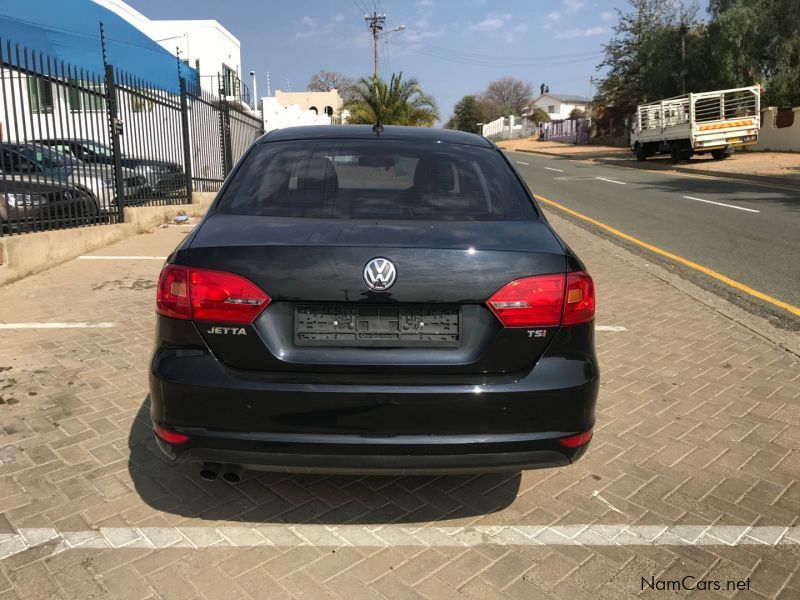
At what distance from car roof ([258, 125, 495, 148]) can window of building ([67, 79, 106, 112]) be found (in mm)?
6049

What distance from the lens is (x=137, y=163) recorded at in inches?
422

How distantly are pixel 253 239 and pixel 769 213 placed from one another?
12143 millimetres

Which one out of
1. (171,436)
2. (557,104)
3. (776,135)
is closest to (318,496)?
(171,436)

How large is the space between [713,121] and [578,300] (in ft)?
80.7

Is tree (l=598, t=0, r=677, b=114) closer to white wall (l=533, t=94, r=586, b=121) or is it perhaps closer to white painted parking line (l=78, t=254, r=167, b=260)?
white painted parking line (l=78, t=254, r=167, b=260)

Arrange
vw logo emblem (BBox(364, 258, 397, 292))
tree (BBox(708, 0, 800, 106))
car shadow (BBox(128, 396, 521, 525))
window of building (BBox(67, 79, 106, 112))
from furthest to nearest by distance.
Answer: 1. tree (BBox(708, 0, 800, 106))
2. window of building (BBox(67, 79, 106, 112))
3. car shadow (BBox(128, 396, 521, 525))
4. vw logo emblem (BBox(364, 258, 397, 292))

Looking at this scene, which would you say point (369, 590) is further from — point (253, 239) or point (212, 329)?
point (253, 239)

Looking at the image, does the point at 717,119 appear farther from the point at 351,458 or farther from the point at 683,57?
the point at 351,458

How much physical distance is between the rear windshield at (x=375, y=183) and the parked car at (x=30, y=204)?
5.25m

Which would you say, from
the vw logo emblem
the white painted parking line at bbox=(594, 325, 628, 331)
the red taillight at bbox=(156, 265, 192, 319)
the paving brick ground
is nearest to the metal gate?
the white painted parking line at bbox=(594, 325, 628, 331)

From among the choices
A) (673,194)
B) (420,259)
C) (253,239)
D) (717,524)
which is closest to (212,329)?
(253,239)

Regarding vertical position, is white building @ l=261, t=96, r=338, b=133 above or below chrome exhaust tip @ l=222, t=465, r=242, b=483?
above

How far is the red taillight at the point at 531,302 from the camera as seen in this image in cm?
241

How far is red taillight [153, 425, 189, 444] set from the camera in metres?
2.48
